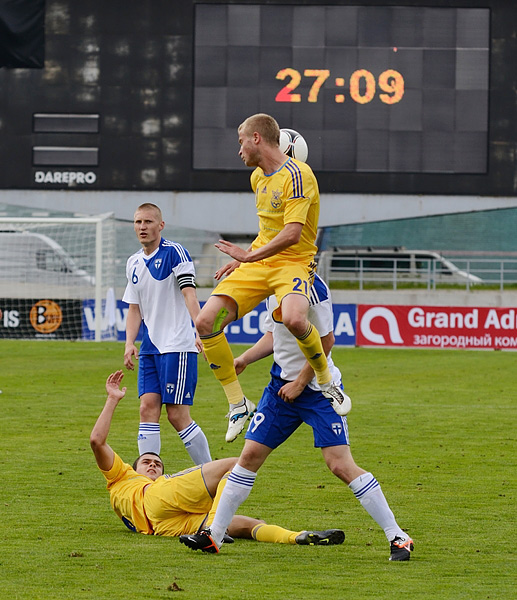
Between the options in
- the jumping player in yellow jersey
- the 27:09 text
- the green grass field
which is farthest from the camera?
the 27:09 text

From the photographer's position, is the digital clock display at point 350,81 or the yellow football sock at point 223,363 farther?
the digital clock display at point 350,81

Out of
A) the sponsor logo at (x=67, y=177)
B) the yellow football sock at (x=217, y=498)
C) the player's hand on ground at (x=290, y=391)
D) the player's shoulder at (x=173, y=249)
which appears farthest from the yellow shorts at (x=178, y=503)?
the sponsor logo at (x=67, y=177)

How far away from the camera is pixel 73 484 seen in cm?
830

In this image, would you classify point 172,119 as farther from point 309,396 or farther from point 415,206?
point 309,396

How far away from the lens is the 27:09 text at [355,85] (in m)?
28.3

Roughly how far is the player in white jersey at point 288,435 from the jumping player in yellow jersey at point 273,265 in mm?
100

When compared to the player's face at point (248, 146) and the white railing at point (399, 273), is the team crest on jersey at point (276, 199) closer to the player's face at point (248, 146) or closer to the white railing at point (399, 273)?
the player's face at point (248, 146)

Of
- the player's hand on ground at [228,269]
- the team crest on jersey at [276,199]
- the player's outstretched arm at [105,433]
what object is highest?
the team crest on jersey at [276,199]

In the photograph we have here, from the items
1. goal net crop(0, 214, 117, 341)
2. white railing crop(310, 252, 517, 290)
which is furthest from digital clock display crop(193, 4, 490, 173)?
goal net crop(0, 214, 117, 341)

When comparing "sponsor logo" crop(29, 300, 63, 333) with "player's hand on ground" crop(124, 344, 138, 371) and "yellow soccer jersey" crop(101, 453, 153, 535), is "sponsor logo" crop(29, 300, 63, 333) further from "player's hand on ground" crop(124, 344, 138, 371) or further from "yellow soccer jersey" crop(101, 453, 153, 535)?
"yellow soccer jersey" crop(101, 453, 153, 535)

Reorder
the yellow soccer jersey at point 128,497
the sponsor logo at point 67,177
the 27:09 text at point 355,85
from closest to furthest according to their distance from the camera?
1. the yellow soccer jersey at point 128,497
2. the 27:09 text at point 355,85
3. the sponsor logo at point 67,177

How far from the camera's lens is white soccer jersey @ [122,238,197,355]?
780 cm

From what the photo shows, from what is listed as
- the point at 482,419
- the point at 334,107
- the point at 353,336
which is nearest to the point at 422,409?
the point at 482,419

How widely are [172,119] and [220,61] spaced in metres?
1.97
